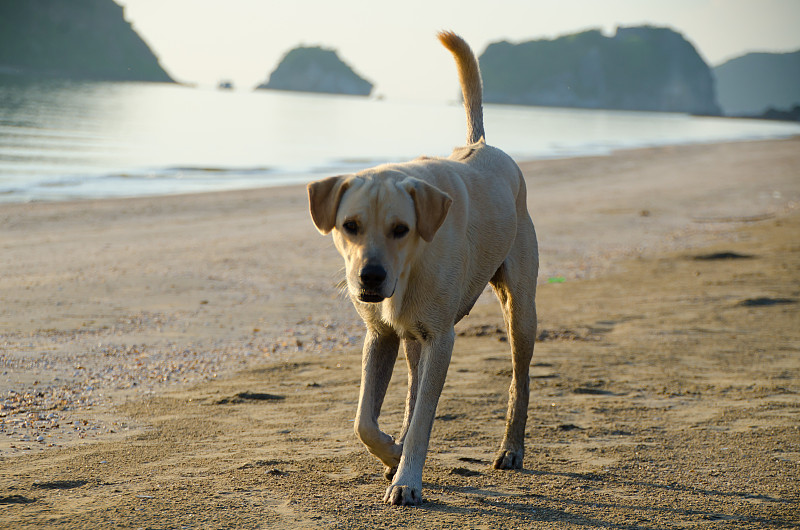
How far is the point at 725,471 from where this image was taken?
4.30 metres

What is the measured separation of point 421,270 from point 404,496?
3.54 ft

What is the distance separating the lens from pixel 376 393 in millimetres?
4121

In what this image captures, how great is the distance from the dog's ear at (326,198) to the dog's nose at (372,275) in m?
0.40

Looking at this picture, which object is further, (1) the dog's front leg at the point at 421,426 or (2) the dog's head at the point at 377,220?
(1) the dog's front leg at the point at 421,426

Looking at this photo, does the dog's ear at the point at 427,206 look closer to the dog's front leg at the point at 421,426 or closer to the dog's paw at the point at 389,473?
the dog's front leg at the point at 421,426

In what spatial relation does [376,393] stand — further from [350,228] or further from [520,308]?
[520,308]

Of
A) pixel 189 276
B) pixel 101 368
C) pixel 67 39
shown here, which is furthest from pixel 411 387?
pixel 67 39

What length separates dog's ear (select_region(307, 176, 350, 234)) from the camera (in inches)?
147

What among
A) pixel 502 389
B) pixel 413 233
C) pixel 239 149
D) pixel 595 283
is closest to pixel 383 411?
pixel 502 389

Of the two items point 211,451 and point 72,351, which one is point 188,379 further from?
point 211,451

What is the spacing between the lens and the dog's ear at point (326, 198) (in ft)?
12.3

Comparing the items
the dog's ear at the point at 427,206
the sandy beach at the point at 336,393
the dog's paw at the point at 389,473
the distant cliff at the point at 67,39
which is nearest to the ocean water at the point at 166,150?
the sandy beach at the point at 336,393

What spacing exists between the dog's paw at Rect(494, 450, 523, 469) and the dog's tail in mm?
2129

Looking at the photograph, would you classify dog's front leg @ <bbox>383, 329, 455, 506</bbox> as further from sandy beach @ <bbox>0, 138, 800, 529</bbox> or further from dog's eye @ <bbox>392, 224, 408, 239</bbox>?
dog's eye @ <bbox>392, 224, 408, 239</bbox>
